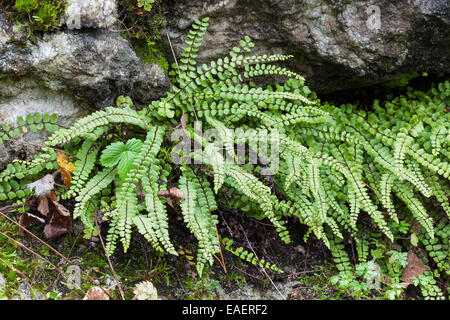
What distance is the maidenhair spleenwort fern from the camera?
9.33 ft

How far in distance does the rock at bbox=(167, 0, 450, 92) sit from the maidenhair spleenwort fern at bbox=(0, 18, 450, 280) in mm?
171

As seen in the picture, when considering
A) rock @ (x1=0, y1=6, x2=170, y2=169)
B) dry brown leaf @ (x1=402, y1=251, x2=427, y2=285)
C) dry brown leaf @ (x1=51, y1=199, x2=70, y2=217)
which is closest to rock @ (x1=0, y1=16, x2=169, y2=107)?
rock @ (x1=0, y1=6, x2=170, y2=169)

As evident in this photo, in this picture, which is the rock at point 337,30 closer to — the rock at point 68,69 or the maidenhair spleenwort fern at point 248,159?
the maidenhair spleenwort fern at point 248,159

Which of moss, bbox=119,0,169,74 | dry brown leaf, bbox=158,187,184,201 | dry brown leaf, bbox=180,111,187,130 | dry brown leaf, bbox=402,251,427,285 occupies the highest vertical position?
moss, bbox=119,0,169,74

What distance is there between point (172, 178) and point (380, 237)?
2115mm

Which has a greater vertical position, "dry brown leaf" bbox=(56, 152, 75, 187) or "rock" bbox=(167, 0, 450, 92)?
"rock" bbox=(167, 0, 450, 92)

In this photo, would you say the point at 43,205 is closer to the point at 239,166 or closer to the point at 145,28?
the point at 239,166

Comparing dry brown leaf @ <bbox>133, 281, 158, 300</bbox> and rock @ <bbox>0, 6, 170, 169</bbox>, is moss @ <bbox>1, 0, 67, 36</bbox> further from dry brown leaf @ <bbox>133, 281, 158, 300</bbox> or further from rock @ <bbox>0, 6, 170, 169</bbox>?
dry brown leaf @ <bbox>133, 281, 158, 300</bbox>

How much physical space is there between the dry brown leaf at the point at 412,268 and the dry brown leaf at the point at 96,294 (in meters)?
2.66

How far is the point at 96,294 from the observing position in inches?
105

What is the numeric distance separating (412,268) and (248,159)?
1.91 meters

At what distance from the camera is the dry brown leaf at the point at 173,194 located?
2964 millimetres

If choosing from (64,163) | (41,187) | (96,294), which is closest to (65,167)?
(64,163)
